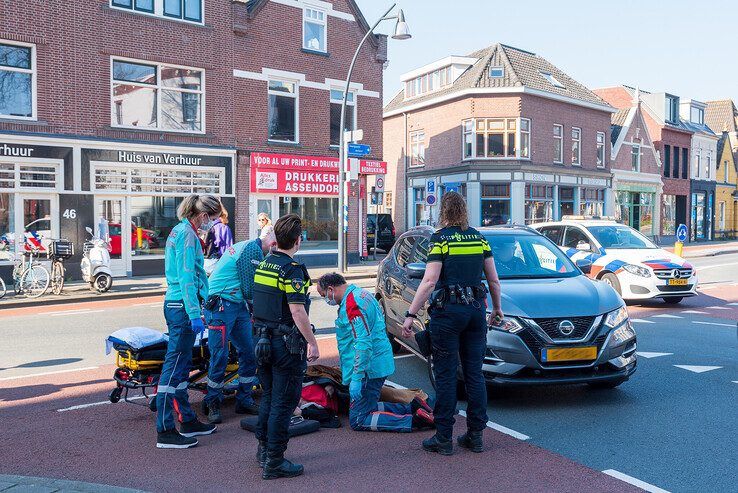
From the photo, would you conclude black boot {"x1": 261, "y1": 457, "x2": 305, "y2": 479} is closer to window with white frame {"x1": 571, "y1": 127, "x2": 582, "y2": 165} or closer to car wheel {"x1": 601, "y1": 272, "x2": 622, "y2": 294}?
car wheel {"x1": 601, "y1": 272, "x2": 622, "y2": 294}

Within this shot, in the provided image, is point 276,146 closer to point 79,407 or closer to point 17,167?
point 17,167

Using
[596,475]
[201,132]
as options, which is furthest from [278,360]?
[201,132]

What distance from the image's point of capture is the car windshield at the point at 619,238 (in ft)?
43.5

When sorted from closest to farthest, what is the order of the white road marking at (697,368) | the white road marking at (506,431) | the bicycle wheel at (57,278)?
1. the white road marking at (506,431)
2. the white road marking at (697,368)
3. the bicycle wheel at (57,278)

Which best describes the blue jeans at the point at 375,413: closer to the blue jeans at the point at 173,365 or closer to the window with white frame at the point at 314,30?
the blue jeans at the point at 173,365

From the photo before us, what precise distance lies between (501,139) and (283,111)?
1447 centimetres

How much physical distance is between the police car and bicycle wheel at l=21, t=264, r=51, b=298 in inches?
427

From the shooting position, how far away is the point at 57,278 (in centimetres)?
1475

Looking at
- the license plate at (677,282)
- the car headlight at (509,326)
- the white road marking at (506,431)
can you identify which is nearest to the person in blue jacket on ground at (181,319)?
the white road marking at (506,431)

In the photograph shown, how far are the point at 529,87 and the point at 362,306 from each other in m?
29.3

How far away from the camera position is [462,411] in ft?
19.7

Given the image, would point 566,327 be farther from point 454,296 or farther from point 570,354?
point 454,296

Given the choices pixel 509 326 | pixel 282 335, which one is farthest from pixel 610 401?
pixel 282 335

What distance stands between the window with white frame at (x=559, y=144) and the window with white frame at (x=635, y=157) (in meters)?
8.05
